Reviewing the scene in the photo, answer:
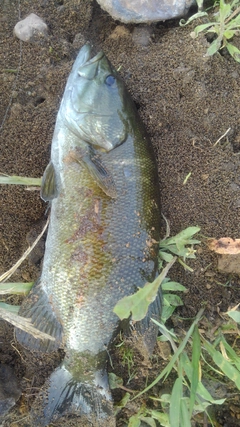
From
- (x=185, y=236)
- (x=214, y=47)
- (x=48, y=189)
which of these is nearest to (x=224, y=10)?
(x=214, y=47)

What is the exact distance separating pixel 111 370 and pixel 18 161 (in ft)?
5.29

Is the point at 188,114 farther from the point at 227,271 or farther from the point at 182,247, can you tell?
the point at 227,271

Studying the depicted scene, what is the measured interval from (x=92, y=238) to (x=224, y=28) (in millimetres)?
1669

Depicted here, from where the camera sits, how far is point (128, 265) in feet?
7.78

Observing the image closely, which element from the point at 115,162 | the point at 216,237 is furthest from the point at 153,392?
the point at 115,162

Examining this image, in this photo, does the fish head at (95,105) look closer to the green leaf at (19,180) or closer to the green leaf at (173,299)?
the green leaf at (19,180)

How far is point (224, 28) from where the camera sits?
268 cm

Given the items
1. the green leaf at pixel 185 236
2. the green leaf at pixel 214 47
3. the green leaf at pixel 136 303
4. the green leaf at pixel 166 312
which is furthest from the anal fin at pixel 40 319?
the green leaf at pixel 214 47

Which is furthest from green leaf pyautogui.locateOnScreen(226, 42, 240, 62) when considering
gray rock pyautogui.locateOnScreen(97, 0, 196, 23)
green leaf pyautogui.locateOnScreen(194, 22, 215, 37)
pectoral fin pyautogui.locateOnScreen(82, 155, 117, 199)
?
pectoral fin pyautogui.locateOnScreen(82, 155, 117, 199)

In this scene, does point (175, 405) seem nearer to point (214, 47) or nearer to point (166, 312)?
point (166, 312)

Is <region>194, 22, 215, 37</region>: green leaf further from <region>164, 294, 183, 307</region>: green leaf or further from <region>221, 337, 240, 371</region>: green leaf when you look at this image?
<region>221, 337, 240, 371</region>: green leaf

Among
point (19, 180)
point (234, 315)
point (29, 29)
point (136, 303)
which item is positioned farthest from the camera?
point (29, 29)

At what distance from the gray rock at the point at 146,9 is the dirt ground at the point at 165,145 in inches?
5.3

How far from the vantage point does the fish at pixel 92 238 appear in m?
2.35
